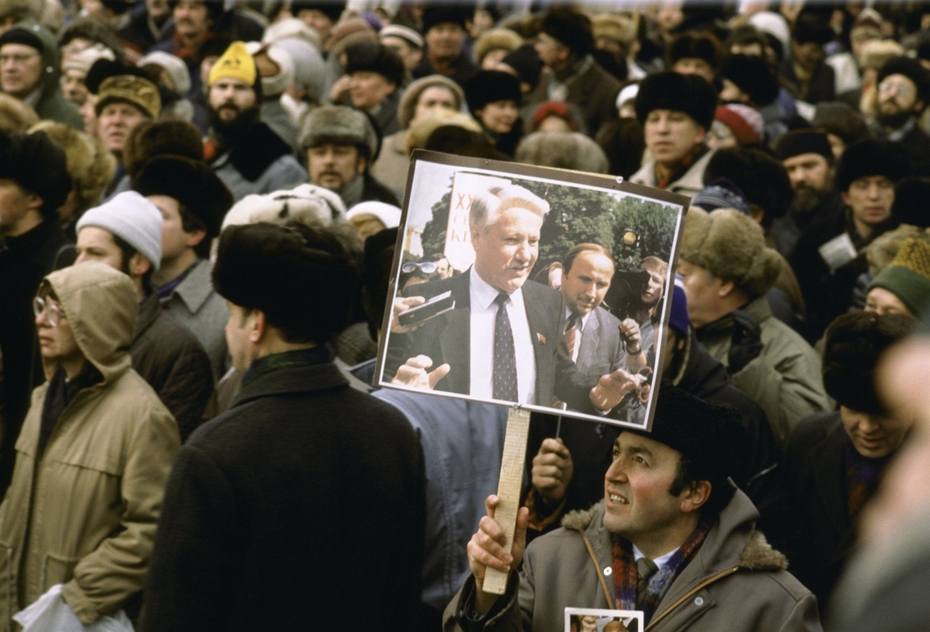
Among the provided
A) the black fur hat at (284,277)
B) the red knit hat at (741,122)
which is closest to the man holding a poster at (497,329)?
the black fur hat at (284,277)

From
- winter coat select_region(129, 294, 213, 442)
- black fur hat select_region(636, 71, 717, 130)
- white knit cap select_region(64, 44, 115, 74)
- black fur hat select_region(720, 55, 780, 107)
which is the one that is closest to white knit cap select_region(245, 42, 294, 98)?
white knit cap select_region(64, 44, 115, 74)

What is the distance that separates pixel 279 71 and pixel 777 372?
527 cm

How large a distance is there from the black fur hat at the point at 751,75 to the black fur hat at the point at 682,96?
2386 mm

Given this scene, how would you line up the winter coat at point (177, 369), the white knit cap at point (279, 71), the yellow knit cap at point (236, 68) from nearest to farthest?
the winter coat at point (177, 369)
the yellow knit cap at point (236, 68)
the white knit cap at point (279, 71)

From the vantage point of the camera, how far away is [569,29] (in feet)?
34.5

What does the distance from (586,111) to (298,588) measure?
7940 mm

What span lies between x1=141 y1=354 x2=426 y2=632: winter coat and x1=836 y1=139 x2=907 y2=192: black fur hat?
5510mm

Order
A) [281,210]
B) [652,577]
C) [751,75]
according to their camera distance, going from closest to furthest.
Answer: [652,577] → [281,210] → [751,75]

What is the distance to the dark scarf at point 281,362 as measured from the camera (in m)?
3.14

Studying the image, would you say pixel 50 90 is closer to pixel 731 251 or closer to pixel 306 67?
pixel 306 67

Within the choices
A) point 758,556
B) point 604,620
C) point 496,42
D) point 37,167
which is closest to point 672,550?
point 758,556

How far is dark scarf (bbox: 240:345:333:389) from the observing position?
3.14m

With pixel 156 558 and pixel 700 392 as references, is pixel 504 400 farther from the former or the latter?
pixel 700 392

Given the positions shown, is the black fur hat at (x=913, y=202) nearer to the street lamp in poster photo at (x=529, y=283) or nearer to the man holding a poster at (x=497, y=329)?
the street lamp in poster photo at (x=529, y=283)
